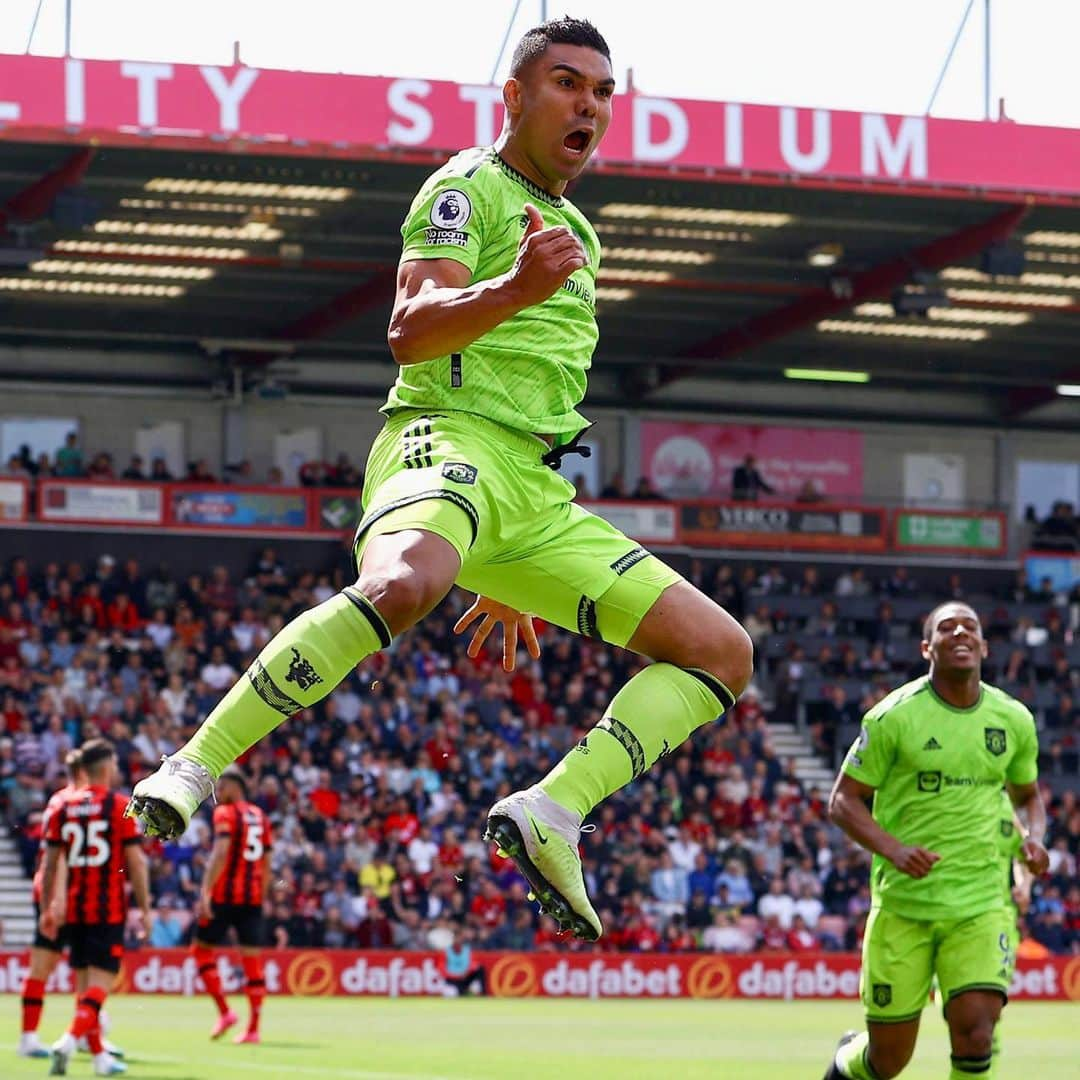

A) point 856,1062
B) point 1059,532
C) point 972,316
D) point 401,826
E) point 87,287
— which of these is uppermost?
point 972,316

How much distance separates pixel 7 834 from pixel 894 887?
1941 cm

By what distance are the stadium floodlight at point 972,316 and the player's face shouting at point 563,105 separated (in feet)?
99.3

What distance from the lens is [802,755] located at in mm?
34406

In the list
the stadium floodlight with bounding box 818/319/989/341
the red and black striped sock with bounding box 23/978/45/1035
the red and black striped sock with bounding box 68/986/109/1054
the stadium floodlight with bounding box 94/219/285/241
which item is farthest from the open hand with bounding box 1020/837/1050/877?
the stadium floodlight with bounding box 818/319/989/341

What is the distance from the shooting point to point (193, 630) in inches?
1254

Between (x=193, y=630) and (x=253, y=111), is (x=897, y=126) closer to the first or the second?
(x=253, y=111)

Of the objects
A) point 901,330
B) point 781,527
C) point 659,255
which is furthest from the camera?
point 781,527

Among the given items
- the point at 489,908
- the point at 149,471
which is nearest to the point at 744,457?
the point at 149,471

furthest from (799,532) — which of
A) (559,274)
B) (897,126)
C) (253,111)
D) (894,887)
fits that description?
(559,274)

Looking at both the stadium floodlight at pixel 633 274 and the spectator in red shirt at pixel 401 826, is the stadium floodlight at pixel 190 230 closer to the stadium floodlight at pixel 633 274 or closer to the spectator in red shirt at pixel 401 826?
the stadium floodlight at pixel 633 274

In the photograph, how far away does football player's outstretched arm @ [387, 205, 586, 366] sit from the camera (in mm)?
5547

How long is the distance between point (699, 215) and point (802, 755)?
8697 mm

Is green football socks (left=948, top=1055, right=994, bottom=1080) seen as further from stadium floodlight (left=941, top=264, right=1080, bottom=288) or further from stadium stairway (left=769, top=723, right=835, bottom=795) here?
stadium floodlight (left=941, top=264, right=1080, bottom=288)

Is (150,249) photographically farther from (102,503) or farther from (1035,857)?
(1035,857)
